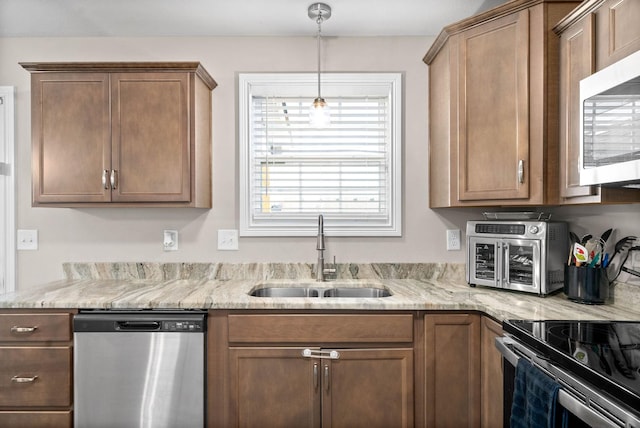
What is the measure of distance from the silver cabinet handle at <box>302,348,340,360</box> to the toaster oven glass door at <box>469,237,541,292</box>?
907 mm

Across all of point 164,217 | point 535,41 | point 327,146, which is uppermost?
point 535,41

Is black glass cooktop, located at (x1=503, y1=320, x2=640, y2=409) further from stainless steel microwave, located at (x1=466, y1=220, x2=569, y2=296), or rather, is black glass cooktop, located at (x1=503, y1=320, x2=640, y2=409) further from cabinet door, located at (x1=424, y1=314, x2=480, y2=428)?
stainless steel microwave, located at (x1=466, y1=220, x2=569, y2=296)

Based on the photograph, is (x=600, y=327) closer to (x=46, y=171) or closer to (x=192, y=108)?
(x=192, y=108)

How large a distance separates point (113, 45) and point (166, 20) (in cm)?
46

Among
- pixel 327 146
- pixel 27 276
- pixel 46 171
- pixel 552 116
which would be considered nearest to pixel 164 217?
pixel 46 171

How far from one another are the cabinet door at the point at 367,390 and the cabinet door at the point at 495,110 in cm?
92

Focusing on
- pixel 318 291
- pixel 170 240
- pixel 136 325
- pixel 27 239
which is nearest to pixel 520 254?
pixel 318 291

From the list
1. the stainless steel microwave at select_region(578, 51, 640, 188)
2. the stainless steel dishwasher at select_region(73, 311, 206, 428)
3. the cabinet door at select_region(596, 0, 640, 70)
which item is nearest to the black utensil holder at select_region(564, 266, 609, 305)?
the stainless steel microwave at select_region(578, 51, 640, 188)

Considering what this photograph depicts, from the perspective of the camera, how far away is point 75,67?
2107mm

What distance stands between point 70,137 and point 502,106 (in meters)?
2.24

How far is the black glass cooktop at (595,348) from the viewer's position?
919 mm

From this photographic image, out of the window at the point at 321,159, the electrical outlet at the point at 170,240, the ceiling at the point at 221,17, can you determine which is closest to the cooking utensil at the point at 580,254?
the window at the point at 321,159

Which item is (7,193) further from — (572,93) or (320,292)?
(572,93)

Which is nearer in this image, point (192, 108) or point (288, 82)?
point (192, 108)
